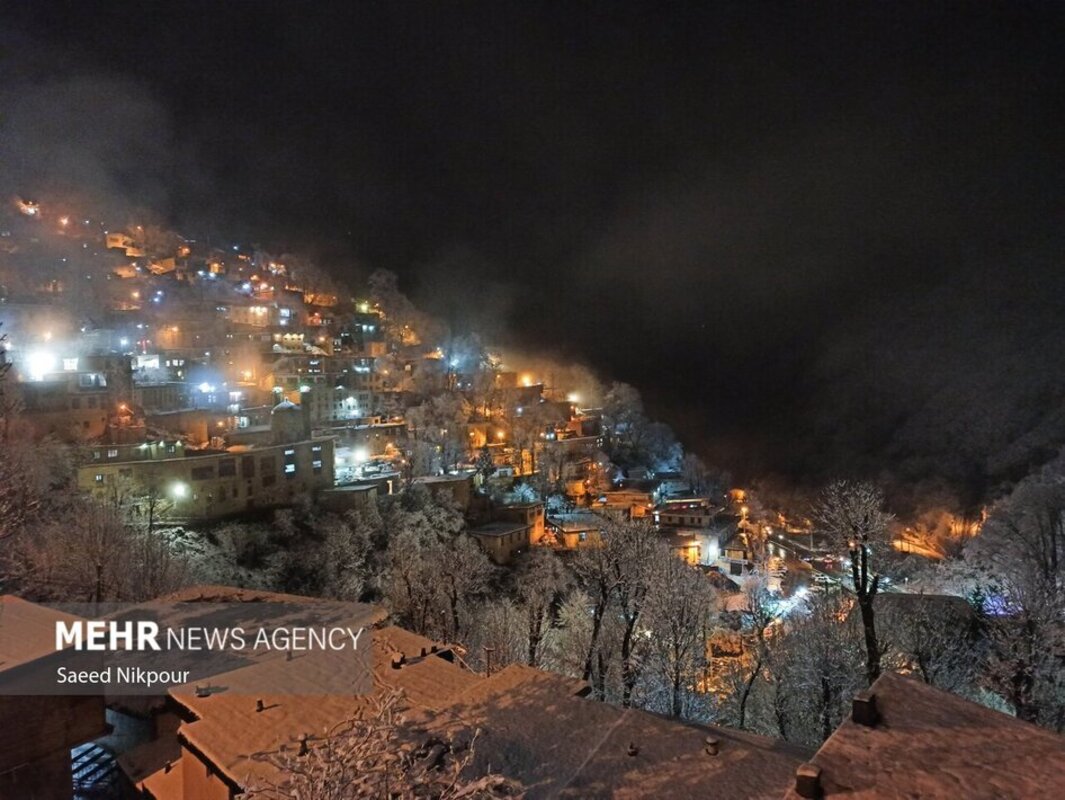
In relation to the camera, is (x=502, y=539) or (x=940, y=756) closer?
(x=940, y=756)

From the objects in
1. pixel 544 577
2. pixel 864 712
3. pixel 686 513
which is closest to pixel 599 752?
pixel 864 712

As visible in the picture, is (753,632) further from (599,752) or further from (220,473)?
(220,473)

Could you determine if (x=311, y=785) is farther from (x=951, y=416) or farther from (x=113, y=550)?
(x=951, y=416)

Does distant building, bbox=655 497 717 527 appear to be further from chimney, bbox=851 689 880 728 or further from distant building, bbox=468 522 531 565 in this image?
chimney, bbox=851 689 880 728

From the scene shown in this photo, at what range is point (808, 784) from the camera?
11.9 feet

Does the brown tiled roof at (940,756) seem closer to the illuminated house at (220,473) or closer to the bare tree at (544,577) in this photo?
the bare tree at (544,577)

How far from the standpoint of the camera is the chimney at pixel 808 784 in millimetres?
3619

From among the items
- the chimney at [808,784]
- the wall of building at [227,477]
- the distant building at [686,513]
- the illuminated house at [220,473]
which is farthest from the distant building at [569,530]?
the chimney at [808,784]

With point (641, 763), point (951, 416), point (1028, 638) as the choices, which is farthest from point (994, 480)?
point (641, 763)

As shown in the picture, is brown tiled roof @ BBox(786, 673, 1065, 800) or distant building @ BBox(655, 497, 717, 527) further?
distant building @ BBox(655, 497, 717, 527)

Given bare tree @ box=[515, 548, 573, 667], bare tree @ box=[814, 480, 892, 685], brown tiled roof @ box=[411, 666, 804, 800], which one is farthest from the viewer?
bare tree @ box=[515, 548, 573, 667]

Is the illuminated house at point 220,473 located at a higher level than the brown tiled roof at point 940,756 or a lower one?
higher

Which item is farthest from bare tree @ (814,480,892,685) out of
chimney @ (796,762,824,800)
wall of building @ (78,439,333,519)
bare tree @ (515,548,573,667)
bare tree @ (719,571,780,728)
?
wall of building @ (78,439,333,519)

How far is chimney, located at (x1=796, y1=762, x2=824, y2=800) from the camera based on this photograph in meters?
3.62
